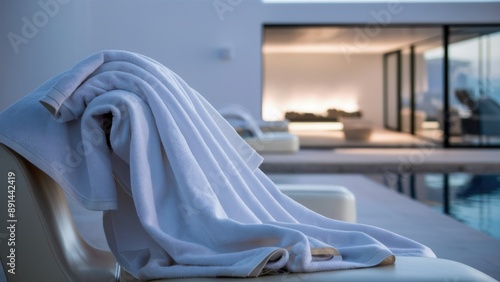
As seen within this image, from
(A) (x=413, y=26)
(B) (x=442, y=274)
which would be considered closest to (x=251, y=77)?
(A) (x=413, y=26)

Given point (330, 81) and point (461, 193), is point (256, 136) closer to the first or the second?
point (461, 193)

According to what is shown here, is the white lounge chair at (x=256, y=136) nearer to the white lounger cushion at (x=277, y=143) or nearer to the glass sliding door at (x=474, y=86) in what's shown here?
the white lounger cushion at (x=277, y=143)

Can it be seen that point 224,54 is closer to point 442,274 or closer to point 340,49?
point 340,49

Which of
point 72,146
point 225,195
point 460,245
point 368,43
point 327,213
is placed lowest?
point 460,245

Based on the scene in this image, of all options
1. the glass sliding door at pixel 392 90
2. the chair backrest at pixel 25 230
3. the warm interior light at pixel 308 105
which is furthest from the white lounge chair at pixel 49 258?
the warm interior light at pixel 308 105

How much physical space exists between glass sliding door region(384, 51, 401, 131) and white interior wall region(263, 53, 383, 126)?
1.06ft

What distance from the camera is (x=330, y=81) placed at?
1792 cm

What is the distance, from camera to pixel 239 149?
2.38m

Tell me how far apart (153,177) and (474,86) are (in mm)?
10281

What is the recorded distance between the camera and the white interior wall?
17828 millimetres

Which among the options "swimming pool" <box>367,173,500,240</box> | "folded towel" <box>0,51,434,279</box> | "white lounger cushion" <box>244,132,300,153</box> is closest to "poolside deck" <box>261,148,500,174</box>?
"white lounger cushion" <box>244,132,300,153</box>

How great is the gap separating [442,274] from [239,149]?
0.83 metres

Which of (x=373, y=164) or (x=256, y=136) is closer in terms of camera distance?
(x=256, y=136)

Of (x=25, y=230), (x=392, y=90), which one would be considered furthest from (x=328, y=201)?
(x=392, y=90)
